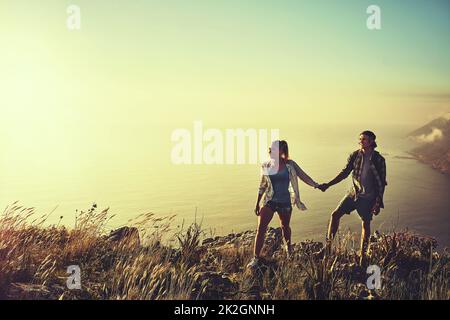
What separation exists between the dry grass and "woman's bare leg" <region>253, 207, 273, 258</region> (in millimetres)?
270

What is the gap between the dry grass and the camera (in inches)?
236

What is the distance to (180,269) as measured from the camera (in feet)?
21.5

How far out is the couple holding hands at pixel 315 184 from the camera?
7375 millimetres

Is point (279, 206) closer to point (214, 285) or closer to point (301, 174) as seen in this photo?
point (301, 174)

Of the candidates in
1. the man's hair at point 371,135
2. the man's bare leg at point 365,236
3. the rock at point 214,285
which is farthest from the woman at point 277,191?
the man's hair at point 371,135

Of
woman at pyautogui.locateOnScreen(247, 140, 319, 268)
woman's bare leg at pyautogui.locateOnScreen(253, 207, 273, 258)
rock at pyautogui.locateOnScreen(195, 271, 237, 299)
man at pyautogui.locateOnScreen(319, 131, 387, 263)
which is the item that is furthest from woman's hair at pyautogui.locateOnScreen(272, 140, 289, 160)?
rock at pyautogui.locateOnScreen(195, 271, 237, 299)

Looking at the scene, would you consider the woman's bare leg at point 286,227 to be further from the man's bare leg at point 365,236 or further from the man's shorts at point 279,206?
the man's bare leg at point 365,236

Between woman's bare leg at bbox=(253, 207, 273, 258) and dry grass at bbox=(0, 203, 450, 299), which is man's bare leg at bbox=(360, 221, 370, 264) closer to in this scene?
dry grass at bbox=(0, 203, 450, 299)

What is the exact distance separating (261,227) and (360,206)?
1.80 meters

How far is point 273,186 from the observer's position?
7387 millimetres

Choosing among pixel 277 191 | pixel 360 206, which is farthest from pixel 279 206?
pixel 360 206
